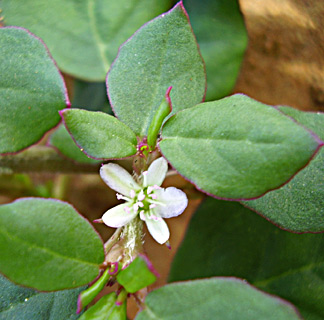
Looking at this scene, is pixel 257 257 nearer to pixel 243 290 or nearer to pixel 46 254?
pixel 243 290

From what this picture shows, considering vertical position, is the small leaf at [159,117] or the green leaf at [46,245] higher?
the small leaf at [159,117]

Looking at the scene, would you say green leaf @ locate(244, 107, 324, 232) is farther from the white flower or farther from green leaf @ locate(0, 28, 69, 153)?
green leaf @ locate(0, 28, 69, 153)

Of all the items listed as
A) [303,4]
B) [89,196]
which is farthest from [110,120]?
[89,196]

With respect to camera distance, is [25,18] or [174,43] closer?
Answer: [174,43]

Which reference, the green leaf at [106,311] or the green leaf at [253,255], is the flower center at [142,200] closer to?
the green leaf at [106,311]

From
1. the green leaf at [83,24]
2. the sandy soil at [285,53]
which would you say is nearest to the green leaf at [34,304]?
the green leaf at [83,24]

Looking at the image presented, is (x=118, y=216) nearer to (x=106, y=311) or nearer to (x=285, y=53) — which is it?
(x=106, y=311)
